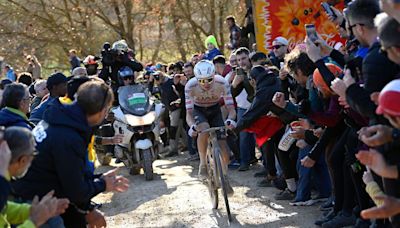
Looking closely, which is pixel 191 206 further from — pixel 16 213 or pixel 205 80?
pixel 16 213

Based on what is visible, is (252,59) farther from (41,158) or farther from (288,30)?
(41,158)

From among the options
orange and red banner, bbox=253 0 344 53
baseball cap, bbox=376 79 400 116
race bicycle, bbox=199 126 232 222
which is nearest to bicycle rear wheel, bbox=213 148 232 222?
race bicycle, bbox=199 126 232 222

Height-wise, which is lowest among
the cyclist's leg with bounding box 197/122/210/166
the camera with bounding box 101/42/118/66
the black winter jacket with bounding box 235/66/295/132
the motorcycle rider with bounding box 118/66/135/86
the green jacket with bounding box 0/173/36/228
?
the cyclist's leg with bounding box 197/122/210/166

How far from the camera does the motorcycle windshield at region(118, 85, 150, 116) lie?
10693 mm

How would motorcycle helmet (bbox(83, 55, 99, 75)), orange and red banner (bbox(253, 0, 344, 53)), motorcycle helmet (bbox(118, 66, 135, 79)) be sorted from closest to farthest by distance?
motorcycle helmet (bbox(118, 66, 135, 79)), orange and red banner (bbox(253, 0, 344, 53)), motorcycle helmet (bbox(83, 55, 99, 75))

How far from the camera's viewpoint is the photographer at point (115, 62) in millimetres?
11500

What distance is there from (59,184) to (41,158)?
253 millimetres

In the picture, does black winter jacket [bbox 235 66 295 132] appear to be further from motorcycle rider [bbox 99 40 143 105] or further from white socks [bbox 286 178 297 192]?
motorcycle rider [bbox 99 40 143 105]

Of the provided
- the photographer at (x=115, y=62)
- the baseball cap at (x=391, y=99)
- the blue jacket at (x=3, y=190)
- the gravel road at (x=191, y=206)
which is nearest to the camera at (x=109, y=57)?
the photographer at (x=115, y=62)

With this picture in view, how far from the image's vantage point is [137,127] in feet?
34.3

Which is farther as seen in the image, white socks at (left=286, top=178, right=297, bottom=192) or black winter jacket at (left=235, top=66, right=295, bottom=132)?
white socks at (left=286, top=178, right=297, bottom=192)

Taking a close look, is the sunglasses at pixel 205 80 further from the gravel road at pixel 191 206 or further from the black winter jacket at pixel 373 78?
the black winter jacket at pixel 373 78

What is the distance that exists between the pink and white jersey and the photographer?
3.06 metres

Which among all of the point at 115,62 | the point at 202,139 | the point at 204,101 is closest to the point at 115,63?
the point at 115,62
